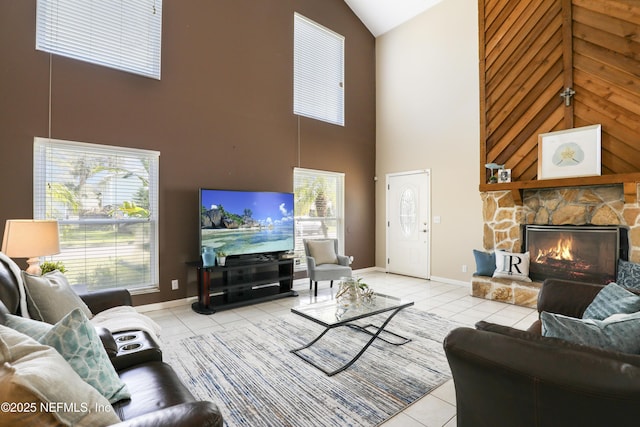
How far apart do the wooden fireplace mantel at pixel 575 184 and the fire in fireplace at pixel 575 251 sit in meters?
0.46

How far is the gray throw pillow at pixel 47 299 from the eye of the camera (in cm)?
185

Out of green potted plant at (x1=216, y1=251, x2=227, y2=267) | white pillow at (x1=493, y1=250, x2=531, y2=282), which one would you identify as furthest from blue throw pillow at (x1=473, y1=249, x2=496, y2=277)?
green potted plant at (x1=216, y1=251, x2=227, y2=267)

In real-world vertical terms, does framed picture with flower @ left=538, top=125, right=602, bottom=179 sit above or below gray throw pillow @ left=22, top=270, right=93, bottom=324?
above

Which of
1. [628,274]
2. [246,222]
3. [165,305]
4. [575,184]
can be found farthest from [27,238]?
[628,274]

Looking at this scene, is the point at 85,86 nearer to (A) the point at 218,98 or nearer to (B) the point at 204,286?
(A) the point at 218,98

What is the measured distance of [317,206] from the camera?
5957 mm

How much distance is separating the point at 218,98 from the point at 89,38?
1.56 m

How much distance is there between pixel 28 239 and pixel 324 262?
3605 millimetres

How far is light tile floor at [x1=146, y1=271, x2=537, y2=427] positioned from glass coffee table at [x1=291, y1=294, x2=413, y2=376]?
2.17 feet

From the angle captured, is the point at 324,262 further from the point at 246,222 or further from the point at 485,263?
the point at 485,263

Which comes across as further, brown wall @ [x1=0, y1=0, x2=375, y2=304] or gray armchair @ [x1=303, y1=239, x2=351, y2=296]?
gray armchair @ [x1=303, y1=239, x2=351, y2=296]

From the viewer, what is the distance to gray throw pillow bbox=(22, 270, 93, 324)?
6.06ft

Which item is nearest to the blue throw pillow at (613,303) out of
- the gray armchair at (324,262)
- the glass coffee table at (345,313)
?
the glass coffee table at (345,313)

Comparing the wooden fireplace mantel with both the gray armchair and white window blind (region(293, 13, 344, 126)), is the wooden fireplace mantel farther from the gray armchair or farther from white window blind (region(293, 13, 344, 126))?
white window blind (region(293, 13, 344, 126))
